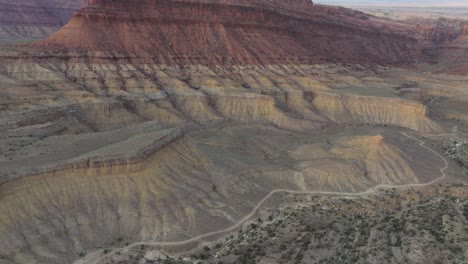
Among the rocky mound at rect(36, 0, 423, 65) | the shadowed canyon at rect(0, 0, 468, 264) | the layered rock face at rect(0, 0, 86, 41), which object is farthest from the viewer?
the layered rock face at rect(0, 0, 86, 41)

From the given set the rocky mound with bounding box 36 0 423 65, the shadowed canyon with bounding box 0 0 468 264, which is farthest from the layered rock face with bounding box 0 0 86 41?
the rocky mound with bounding box 36 0 423 65

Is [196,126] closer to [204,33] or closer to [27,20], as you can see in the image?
[204,33]

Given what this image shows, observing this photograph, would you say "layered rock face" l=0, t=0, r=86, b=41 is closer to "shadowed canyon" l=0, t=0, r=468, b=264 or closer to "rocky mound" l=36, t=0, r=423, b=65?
"shadowed canyon" l=0, t=0, r=468, b=264

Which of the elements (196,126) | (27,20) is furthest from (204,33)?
(27,20)

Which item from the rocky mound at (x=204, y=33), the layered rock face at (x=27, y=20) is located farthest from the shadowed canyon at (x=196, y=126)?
the layered rock face at (x=27, y=20)

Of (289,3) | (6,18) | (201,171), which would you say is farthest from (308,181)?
(6,18)

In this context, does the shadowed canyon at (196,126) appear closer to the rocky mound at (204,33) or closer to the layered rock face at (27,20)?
the rocky mound at (204,33)
